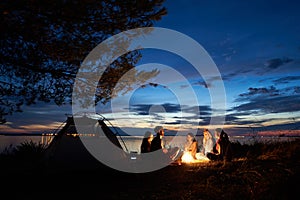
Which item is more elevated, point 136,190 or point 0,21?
point 0,21

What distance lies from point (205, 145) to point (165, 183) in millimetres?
5881

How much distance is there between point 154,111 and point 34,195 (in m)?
12.4

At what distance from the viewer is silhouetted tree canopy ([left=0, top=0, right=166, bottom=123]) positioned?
251 inches

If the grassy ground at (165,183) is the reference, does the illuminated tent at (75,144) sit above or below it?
above

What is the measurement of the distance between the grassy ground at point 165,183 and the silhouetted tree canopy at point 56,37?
218cm

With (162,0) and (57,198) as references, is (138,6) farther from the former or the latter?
(57,198)

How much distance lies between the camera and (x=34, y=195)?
21.3 feet

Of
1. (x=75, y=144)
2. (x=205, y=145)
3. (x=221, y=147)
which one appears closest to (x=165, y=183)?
(x=75, y=144)

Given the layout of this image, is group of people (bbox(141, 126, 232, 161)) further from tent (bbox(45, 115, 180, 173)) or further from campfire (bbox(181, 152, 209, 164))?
tent (bbox(45, 115, 180, 173))

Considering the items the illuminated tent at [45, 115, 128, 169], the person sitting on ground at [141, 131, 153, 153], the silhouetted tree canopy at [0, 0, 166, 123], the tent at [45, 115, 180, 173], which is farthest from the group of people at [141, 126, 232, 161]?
the silhouetted tree canopy at [0, 0, 166, 123]

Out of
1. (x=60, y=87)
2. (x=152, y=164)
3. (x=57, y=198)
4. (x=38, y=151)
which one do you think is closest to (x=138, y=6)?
(x=60, y=87)

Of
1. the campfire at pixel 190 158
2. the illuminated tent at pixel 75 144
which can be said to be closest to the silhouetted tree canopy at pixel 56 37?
the illuminated tent at pixel 75 144

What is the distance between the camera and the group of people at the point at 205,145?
10.9m

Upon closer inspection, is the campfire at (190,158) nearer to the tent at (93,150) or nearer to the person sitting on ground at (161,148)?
the person sitting on ground at (161,148)
